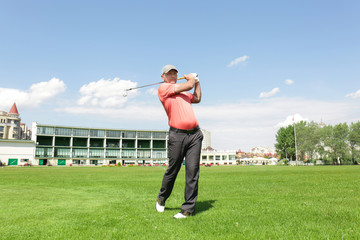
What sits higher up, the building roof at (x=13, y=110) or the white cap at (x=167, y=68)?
the building roof at (x=13, y=110)

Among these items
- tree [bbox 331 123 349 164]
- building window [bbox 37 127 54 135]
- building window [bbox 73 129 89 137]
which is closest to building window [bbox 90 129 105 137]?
building window [bbox 73 129 89 137]

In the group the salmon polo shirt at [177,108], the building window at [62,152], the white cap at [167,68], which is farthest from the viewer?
the building window at [62,152]

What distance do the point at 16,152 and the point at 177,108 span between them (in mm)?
102611

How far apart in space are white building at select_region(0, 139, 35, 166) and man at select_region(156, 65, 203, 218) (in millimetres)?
98329

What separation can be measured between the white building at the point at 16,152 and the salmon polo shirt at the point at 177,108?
323 ft

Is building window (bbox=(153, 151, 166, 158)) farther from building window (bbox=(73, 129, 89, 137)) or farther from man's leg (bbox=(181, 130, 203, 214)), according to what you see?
man's leg (bbox=(181, 130, 203, 214))

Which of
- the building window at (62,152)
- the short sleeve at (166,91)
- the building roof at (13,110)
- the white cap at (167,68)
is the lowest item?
the building window at (62,152)

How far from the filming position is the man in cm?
453

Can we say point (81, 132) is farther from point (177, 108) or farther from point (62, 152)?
point (177, 108)

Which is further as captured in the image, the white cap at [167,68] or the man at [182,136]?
the white cap at [167,68]

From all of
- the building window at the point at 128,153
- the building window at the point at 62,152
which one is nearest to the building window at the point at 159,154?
the building window at the point at 128,153

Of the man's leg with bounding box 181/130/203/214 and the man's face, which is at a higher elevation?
the man's face

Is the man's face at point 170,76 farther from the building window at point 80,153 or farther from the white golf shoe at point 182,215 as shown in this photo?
the building window at point 80,153

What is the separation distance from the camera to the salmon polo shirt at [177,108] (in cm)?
458
